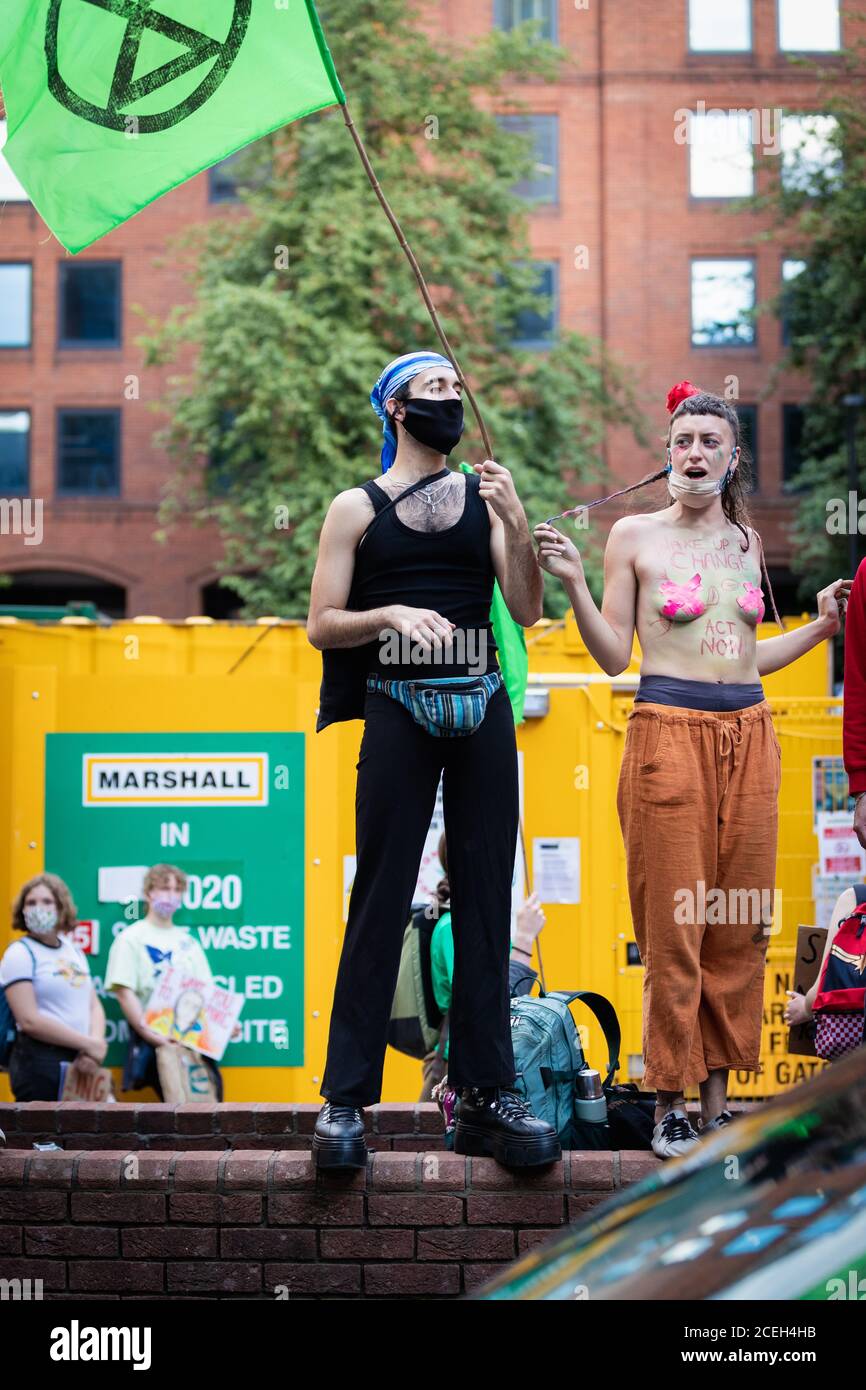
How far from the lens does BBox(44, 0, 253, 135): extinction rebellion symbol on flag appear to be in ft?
16.3

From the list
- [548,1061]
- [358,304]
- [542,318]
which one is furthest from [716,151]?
[548,1061]

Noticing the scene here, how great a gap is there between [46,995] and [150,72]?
4.76m

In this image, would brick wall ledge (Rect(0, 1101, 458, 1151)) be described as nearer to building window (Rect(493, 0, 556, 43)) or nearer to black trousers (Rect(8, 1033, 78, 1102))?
black trousers (Rect(8, 1033, 78, 1102))

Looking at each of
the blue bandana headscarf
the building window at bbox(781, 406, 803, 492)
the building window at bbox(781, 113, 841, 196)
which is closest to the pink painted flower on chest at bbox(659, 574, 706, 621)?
the blue bandana headscarf

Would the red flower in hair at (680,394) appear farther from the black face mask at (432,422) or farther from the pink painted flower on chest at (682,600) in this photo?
the black face mask at (432,422)

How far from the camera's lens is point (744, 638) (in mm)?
4543

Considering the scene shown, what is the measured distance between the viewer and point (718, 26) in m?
32.3

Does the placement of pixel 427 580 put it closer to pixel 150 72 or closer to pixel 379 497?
pixel 379 497

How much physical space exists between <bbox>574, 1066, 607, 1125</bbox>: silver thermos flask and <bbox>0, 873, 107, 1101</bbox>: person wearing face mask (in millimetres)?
4052

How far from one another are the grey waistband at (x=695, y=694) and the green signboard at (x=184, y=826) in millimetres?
4499

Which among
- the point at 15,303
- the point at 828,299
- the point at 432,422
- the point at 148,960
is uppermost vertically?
the point at 15,303

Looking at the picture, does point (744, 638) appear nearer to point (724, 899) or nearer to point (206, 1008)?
point (724, 899)

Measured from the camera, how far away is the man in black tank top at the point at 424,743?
4.15 m

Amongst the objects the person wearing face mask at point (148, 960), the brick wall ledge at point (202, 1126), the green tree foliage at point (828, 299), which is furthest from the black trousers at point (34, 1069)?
the green tree foliage at point (828, 299)
